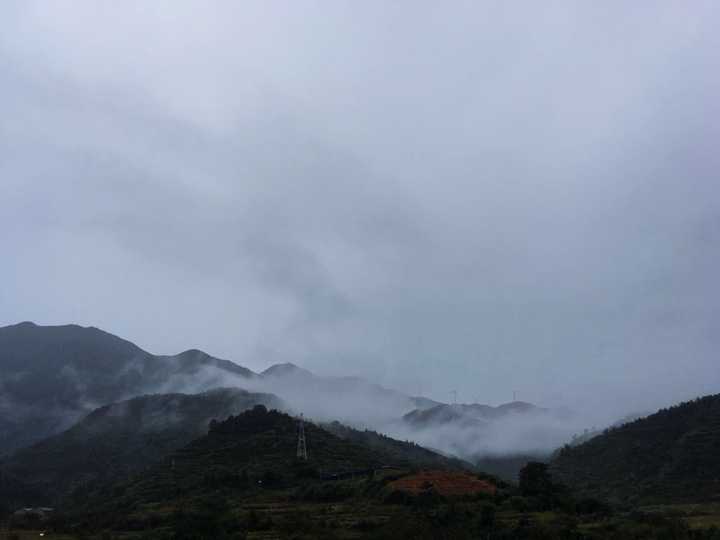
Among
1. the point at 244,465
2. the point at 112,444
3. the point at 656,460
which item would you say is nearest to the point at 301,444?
the point at 244,465

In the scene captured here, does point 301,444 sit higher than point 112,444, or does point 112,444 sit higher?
point 112,444

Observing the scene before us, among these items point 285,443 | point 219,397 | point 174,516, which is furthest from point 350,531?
point 219,397

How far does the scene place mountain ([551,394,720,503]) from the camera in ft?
230

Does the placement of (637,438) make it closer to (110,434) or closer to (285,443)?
(285,443)

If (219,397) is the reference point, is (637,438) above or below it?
below

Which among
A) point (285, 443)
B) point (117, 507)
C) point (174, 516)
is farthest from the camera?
point (285, 443)

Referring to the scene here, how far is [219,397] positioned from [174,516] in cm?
8941

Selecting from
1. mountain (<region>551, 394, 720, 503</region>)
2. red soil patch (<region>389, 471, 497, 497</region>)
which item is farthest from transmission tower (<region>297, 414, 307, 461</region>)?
mountain (<region>551, 394, 720, 503</region>)

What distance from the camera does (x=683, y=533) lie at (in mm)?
40844

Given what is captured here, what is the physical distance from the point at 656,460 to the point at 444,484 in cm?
3627

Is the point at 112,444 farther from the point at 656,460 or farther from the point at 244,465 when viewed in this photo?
the point at 656,460

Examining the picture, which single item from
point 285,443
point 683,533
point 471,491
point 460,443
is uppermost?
point 460,443

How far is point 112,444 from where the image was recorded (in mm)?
115062

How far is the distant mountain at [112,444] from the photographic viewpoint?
9619 centimetres
